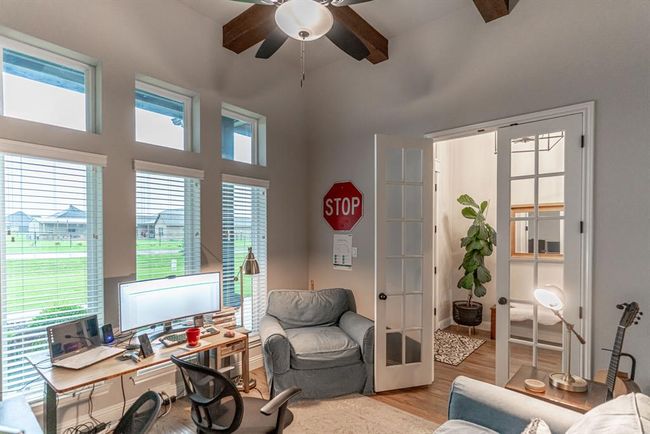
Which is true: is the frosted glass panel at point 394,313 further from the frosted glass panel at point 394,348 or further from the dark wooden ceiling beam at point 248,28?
the dark wooden ceiling beam at point 248,28

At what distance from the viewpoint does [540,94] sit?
8.32ft

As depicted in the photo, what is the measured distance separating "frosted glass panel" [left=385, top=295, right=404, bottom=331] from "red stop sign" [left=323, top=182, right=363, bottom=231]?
3.30 feet

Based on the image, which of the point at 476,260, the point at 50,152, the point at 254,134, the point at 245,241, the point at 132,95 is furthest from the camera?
the point at 476,260

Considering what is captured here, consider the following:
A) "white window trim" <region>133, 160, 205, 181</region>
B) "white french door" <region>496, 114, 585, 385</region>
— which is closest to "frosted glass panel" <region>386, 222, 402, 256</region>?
"white french door" <region>496, 114, 585, 385</region>

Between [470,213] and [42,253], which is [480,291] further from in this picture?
[42,253]

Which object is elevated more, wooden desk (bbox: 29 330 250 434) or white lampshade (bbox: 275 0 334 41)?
white lampshade (bbox: 275 0 334 41)

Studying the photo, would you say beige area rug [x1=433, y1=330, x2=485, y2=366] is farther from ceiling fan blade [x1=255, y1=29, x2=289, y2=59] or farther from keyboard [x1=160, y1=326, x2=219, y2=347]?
ceiling fan blade [x1=255, y1=29, x2=289, y2=59]

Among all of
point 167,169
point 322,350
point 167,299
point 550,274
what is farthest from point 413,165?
point 167,299

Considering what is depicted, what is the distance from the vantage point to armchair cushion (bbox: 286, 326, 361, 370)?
8.93 ft

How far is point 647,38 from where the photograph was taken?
214cm

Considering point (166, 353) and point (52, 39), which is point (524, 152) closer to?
point (166, 353)

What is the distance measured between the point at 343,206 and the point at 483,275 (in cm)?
212

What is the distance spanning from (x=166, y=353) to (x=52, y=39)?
2.23 metres

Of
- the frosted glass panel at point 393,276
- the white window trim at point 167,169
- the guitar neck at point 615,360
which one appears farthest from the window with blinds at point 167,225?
the guitar neck at point 615,360
